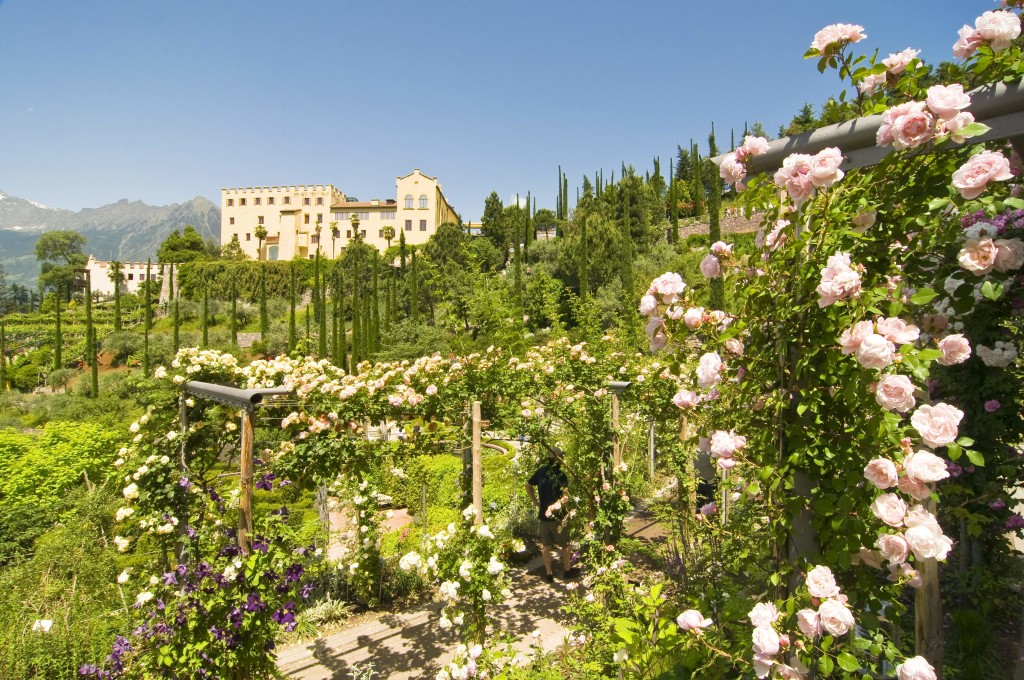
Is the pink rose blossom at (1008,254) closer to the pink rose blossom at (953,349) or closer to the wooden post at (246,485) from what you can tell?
the pink rose blossom at (953,349)

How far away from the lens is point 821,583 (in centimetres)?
115

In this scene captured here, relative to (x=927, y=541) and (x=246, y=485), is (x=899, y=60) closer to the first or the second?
(x=927, y=541)

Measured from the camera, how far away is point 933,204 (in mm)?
1190

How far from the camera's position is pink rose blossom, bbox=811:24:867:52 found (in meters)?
1.41

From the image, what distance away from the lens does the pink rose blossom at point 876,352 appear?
1.07 metres

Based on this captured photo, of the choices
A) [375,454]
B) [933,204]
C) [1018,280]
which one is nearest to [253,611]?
[375,454]

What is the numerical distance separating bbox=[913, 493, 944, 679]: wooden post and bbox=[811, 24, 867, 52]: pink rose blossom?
170cm

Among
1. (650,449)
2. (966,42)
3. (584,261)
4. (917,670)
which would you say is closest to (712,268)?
(966,42)

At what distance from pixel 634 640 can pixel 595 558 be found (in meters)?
2.26

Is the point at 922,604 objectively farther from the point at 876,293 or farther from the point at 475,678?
the point at 475,678

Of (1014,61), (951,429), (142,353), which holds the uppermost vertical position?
(1014,61)

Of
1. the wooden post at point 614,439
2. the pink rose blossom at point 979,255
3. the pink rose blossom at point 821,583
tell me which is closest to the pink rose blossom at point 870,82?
the pink rose blossom at point 979,255

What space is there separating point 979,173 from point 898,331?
349mm

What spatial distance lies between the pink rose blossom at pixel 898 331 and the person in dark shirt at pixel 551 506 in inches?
138
